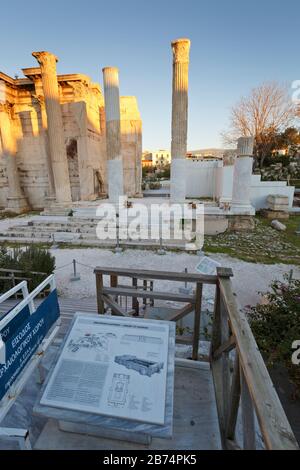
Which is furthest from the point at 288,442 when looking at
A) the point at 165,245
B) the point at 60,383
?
the point at 165,245

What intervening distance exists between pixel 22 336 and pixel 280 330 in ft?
10.5

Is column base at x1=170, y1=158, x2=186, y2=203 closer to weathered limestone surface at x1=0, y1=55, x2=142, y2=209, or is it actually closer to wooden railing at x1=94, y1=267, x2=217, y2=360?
weathered limestone surface at x1=0, y1=55, x2=142, y2=209

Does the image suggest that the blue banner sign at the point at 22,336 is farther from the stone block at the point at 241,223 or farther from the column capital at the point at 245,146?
the column capital at the point at 245,146

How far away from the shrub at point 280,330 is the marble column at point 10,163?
642 inches

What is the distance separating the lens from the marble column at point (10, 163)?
49.0 feet

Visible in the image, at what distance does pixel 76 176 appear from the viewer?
16.3 metres

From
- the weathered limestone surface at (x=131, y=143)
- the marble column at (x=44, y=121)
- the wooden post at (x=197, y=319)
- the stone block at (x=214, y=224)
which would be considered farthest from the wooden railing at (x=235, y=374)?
the weathered limestone surface at (x=131, y=143)

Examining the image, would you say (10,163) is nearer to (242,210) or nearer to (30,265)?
(30,265)

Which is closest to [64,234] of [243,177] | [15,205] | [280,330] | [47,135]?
[15,205]

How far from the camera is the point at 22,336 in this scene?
2164 mm

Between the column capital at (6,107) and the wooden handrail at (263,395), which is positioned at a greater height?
the column capital at (6,107)

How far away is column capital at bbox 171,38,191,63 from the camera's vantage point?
994 centimetres

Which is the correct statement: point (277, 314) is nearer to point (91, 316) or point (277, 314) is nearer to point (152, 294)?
point (152, 294)

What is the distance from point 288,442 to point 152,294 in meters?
1.79
